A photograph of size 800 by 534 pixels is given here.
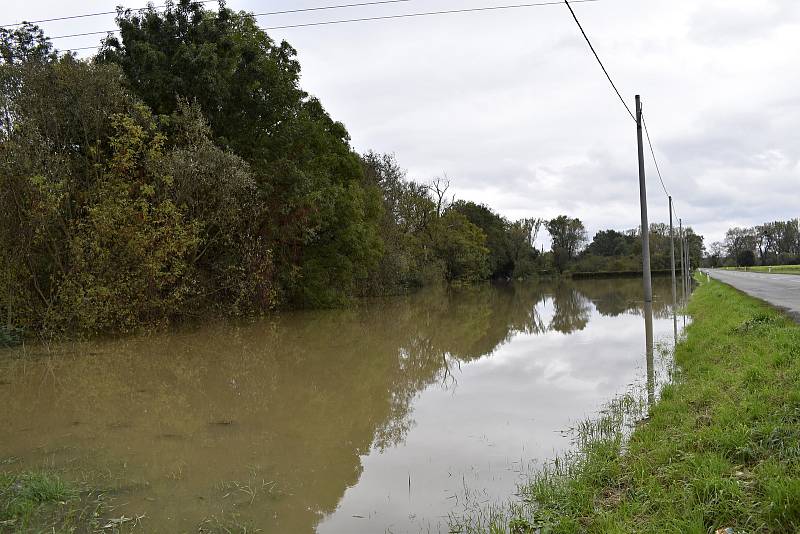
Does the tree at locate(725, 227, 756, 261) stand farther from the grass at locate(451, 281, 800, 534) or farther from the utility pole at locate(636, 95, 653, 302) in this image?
the grass at locate(451, 281, 800, 534)

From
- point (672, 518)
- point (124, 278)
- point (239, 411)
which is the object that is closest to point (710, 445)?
point (672, 518)

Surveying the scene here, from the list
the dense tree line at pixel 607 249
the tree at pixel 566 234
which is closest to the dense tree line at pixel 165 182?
the dense tree line at pixel 607 249

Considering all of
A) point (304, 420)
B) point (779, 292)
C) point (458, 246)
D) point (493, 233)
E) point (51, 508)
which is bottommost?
point (304, 420)

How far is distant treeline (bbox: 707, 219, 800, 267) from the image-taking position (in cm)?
11462

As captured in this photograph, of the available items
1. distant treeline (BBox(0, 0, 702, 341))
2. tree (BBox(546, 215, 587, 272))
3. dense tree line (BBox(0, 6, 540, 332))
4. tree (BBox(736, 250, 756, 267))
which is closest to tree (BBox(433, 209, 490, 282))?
distant treeline (BBox(0, 0, 702, 341))

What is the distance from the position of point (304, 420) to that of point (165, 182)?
38.0 ft

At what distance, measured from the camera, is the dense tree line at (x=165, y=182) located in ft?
51.9

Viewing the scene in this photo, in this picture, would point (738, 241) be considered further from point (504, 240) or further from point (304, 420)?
point (304, 420)

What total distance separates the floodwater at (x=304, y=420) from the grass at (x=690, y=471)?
1.82 feet

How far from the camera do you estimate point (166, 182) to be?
56.0 ft

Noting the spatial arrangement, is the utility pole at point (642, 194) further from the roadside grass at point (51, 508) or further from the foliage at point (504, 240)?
the foliage at point (504, 240)

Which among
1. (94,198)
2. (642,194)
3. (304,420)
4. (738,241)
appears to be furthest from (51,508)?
(738,241)

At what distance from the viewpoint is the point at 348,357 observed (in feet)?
48.1

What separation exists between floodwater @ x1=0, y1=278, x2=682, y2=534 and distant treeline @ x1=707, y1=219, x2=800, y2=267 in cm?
11626
